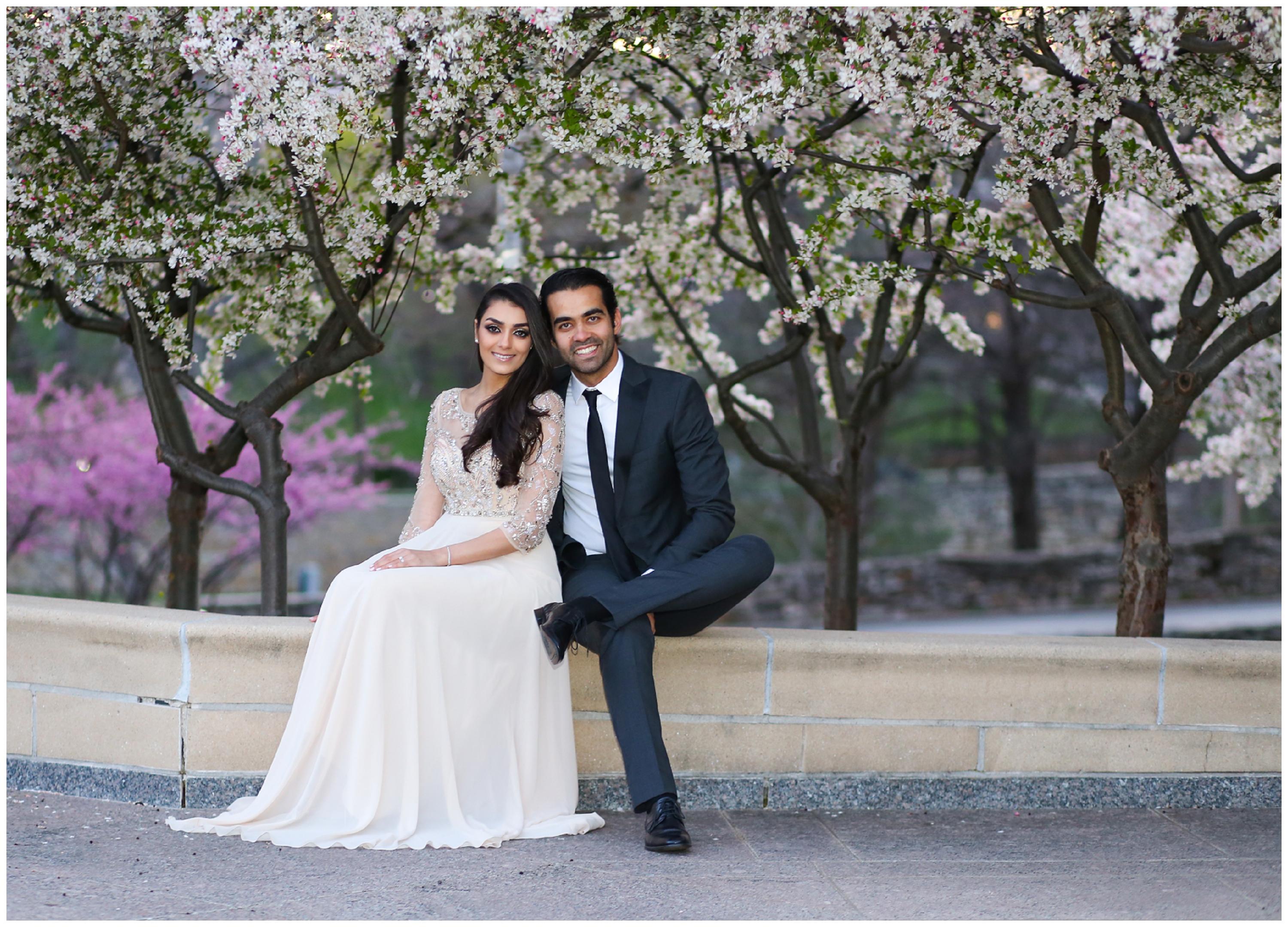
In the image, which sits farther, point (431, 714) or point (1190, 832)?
point (1190, 832)

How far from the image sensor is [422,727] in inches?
136

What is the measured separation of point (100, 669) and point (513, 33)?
2.52 m

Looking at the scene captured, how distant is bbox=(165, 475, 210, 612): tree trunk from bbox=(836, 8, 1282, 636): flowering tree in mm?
3525

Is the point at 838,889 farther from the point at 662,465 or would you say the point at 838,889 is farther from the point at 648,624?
the point at 662,465

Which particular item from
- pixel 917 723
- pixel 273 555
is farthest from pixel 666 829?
pixel 273 555

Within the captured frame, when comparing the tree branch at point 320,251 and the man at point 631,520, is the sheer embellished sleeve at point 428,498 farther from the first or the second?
the tree branch at point 320,251

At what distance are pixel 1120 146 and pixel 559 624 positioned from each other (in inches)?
105

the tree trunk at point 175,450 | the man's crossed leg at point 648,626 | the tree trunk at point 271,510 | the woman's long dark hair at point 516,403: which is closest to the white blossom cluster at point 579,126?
the tree trunk at point 175,450

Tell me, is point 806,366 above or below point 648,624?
above

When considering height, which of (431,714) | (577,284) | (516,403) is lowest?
(431,714)

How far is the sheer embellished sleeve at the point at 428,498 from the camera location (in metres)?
4.04

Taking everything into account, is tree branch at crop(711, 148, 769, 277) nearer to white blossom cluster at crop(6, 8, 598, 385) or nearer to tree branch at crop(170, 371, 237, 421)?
white blossom cluster at crop(6, 8, 598, 385)

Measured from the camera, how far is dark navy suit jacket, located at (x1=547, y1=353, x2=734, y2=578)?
3.91m

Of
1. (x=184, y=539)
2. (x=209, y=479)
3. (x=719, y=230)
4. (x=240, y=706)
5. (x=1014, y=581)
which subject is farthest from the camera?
(x=1014, y=581)
